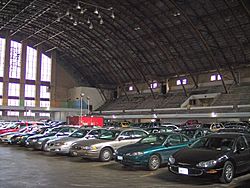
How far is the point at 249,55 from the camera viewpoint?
40344mm

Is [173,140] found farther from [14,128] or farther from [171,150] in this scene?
[14,128]

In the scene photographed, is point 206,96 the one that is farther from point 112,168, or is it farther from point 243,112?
point 112,168

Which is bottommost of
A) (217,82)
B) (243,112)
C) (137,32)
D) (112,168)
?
(112,168)

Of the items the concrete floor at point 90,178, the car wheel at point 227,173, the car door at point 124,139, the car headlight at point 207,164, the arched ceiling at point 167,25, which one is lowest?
the concrete floor at point 90,178

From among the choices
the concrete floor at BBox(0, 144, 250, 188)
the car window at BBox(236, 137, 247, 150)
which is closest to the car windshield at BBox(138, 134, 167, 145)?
the concrete floor at BBox(0, 144, 250, 188)

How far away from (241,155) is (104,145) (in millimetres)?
6310

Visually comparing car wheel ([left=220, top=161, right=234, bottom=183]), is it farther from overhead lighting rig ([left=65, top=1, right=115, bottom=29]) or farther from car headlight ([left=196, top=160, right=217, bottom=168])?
overhead lighting rig ([left=65, top=1, right=115, bottom=29])

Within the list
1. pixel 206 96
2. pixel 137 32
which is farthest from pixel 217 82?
pixel 137 32

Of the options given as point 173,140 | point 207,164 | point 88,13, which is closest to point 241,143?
point 207,164

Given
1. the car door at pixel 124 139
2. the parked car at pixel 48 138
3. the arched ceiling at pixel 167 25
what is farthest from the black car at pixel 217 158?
the arched ceiling at pixel 167 25

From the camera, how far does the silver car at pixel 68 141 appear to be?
53.1ft

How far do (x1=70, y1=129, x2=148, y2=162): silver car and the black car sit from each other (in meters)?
4.80

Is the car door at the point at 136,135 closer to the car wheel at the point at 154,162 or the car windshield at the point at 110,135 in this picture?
the car windshield at the point at 110,135

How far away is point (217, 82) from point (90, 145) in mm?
37176
